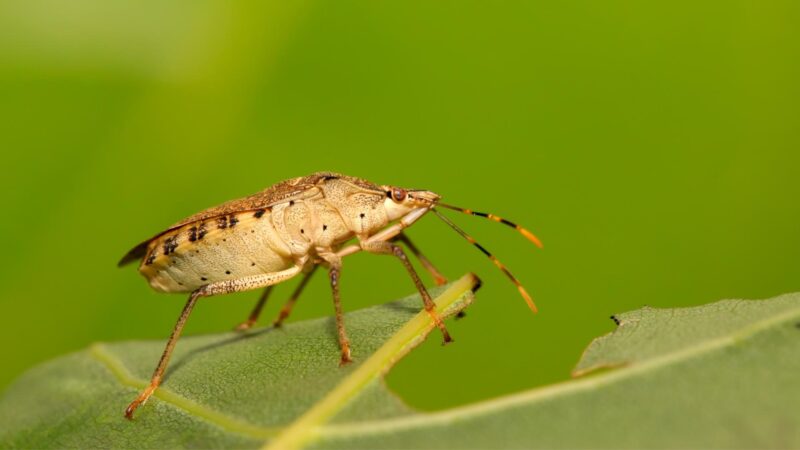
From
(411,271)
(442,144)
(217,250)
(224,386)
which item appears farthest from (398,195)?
(224,386)

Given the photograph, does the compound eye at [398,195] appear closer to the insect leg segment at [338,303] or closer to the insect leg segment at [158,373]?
the insect leg segment at [338,303]

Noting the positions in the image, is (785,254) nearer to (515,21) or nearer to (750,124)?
(750,124)

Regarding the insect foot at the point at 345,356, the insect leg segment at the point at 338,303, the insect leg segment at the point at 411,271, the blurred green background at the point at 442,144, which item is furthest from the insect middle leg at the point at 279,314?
the insect foot at the point at 345,356

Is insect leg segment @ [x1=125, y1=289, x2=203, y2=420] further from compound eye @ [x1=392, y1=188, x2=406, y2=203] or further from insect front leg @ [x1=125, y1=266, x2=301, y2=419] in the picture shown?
compound eye @ [x1=392, y1=188, x2=406, y2=203]

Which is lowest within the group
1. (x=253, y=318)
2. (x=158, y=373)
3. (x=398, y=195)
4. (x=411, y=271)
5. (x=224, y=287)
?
(x=253, y=318)

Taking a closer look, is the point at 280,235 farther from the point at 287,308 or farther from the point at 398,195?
the point at 398,195

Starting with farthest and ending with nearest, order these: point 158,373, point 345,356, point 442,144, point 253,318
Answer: point 442,144 < point 253,318 < point 158,373 < point 345,356
